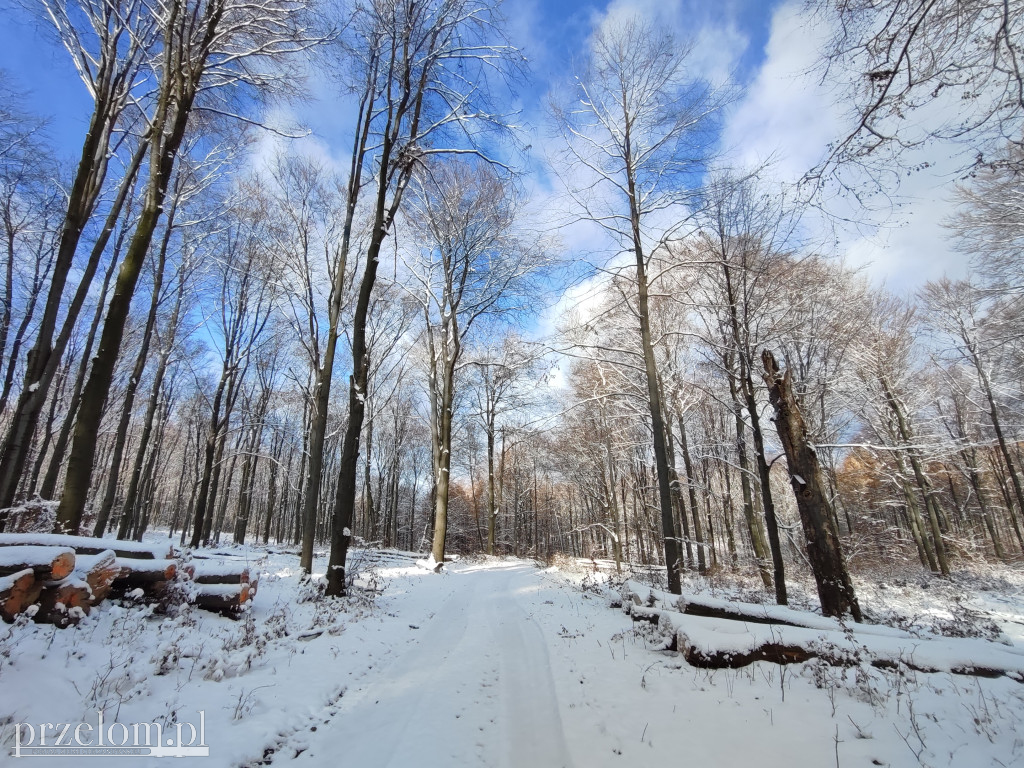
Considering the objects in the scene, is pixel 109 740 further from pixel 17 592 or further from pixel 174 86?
pixel 174 86

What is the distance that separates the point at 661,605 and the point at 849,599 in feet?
12.1

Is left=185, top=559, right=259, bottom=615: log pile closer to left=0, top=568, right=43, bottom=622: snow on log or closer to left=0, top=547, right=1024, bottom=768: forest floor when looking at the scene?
left=0, top=547, right=1024, bottom=768: forest floor

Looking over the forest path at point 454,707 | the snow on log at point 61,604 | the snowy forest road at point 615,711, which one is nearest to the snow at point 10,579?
the snow on log at point 61,604

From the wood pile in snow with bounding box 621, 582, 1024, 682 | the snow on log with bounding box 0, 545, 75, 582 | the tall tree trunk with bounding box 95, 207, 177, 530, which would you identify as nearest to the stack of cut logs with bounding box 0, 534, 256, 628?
the snow on log with bounding box 0, 545, 75, 582

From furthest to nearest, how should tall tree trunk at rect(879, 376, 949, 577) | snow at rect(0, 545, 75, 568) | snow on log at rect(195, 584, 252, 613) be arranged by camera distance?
tall tree trunk at rect(879, 376, 949, 577) → snow on log at rect(195, 584, 252, 613) → snow at rect(0, 545, 75, 568)

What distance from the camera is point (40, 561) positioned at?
4.13 metres

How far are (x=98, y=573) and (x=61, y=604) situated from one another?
67 cm

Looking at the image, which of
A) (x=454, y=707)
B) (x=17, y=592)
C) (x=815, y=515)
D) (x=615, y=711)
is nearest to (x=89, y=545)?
Result: (x=17, y=592)

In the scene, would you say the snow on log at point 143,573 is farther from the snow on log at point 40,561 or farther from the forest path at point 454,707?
the forest path at point 454,707

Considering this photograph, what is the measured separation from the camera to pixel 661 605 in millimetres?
7254

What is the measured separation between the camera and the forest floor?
2.88 metres

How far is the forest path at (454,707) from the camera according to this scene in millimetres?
2941

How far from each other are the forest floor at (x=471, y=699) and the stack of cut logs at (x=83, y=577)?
0.79 ft

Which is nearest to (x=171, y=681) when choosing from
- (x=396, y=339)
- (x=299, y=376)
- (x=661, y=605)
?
(x=661, y=605)
